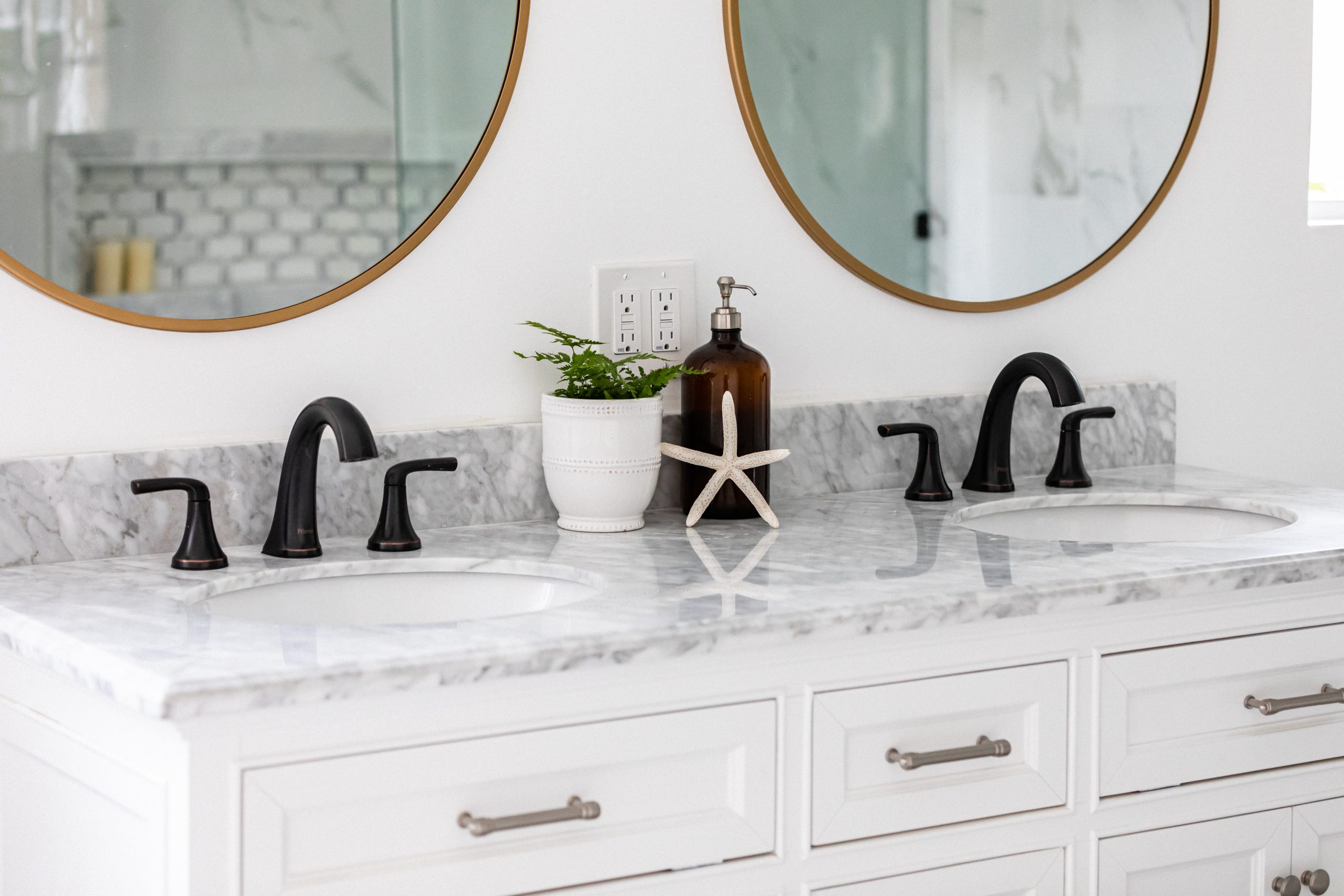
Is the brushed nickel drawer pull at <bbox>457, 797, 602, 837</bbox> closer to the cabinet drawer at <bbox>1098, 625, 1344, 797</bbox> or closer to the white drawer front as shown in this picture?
the white drawer front

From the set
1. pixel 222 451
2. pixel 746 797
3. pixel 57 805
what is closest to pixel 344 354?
pixel 222 451

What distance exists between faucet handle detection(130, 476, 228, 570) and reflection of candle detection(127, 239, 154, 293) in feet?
0.67

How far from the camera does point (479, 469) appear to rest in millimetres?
1602

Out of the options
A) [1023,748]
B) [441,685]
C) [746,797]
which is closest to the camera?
[441,685]

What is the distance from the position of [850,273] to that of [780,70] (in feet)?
0.88

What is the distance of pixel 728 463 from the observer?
1587 millimetres

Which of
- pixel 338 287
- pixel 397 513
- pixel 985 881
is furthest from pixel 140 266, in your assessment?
pixel 985 881

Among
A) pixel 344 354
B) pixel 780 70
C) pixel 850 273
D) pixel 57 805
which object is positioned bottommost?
pixel 57 805

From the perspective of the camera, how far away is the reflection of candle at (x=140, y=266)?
1.43m

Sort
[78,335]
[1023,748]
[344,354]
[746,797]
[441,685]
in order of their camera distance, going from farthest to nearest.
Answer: [344,354] < [78,335] < [1023,748] < [746,797] < [441,685]

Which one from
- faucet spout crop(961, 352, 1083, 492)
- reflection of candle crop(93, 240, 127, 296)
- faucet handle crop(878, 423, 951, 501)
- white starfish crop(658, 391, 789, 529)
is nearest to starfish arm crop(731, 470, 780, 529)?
white starfish crop(658, 391, 789, 529)

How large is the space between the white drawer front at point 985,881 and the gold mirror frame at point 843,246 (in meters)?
0.77

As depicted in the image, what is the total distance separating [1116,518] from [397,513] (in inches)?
35.8

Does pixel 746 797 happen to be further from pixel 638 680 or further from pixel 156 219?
pixel 156 219
